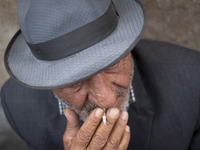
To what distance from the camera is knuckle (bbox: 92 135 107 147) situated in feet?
4.42

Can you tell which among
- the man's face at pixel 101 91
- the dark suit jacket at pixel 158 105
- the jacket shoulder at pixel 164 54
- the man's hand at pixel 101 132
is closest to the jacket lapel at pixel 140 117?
the dark suit jacket at pixel 158 105

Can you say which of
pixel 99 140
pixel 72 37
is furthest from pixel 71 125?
pixel 72 37

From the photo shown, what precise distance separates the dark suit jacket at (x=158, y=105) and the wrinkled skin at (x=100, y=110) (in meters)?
0.46

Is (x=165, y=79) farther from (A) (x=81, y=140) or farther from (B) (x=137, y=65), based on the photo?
(A) (x=81, y=140)

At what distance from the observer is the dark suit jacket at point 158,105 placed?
2006 millimetres

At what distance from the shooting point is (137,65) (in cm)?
213

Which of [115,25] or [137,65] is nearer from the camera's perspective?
[115,25]

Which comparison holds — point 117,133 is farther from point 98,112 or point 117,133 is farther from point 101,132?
point 98,112

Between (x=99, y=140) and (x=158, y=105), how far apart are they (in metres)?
0.83

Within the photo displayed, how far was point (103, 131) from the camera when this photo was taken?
4.33 feet

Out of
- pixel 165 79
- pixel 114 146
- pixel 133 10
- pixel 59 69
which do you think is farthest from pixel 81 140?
pixel 165 79

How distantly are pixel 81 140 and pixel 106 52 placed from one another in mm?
523

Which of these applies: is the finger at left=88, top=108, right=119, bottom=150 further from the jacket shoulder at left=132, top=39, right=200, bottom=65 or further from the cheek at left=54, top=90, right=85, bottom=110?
the jacket shoulder at left=132, top=39, right=200, bottom=65

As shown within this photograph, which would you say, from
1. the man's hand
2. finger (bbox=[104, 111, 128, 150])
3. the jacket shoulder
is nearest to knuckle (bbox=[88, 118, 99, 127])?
the man's hand
